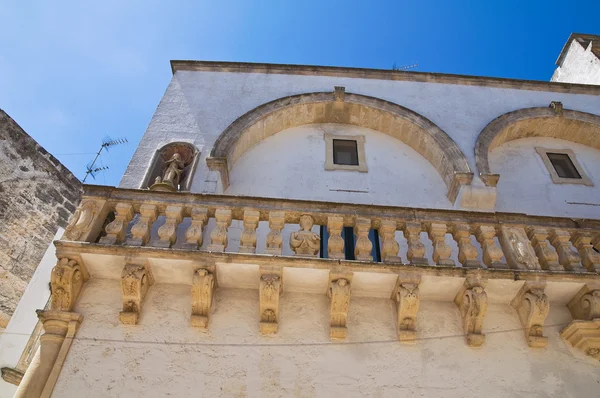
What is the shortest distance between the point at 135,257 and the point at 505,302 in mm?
4211

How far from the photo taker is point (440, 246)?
616 centimetres

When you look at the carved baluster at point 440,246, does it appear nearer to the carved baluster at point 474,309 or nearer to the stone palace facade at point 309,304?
the stone palace facade at point 309,304

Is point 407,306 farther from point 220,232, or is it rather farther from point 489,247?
point 220,232

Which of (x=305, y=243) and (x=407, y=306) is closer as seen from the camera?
(x=407, y=306)

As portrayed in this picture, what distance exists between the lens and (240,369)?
538 cm

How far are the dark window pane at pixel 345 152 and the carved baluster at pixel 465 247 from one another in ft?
11.1

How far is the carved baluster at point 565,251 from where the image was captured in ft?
20.0

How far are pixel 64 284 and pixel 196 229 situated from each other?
1.49m

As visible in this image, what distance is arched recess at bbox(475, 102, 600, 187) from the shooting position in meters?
10.2

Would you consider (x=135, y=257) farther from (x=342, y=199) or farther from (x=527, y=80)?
(x=527, y=80)

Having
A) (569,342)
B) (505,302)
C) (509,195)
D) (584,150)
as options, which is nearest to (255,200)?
(505,302)

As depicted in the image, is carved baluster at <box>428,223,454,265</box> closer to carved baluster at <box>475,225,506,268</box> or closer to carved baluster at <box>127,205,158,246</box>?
carved baluster at <box>475,225,506,268</box>

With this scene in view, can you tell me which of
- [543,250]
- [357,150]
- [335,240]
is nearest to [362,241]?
Answer: [335,240]

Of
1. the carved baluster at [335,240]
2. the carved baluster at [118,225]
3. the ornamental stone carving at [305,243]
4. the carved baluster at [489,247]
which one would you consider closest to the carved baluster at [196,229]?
the carved baluster at [118,225]
